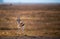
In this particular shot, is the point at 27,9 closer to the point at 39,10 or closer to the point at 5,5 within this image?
the point at 39,10

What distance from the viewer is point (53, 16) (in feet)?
5.61

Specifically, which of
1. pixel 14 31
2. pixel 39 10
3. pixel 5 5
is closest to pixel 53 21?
pixel 39 10

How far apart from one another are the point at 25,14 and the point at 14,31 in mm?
252

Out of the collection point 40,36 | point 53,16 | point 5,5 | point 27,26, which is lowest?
point 40,36

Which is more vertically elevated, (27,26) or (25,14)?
(25,14)

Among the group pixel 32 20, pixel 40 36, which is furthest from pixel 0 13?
pixel 40 36

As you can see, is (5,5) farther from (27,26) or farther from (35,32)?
(35,32)

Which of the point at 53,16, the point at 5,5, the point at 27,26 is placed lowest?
the point at 27,26

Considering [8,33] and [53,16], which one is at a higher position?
[53,16]

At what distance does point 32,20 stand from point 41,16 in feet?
0.38

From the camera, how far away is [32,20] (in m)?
1.73

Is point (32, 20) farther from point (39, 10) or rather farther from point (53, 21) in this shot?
point (53, 21)

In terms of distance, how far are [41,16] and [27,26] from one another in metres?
0.21

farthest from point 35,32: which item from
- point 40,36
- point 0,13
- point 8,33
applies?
point 0,13
